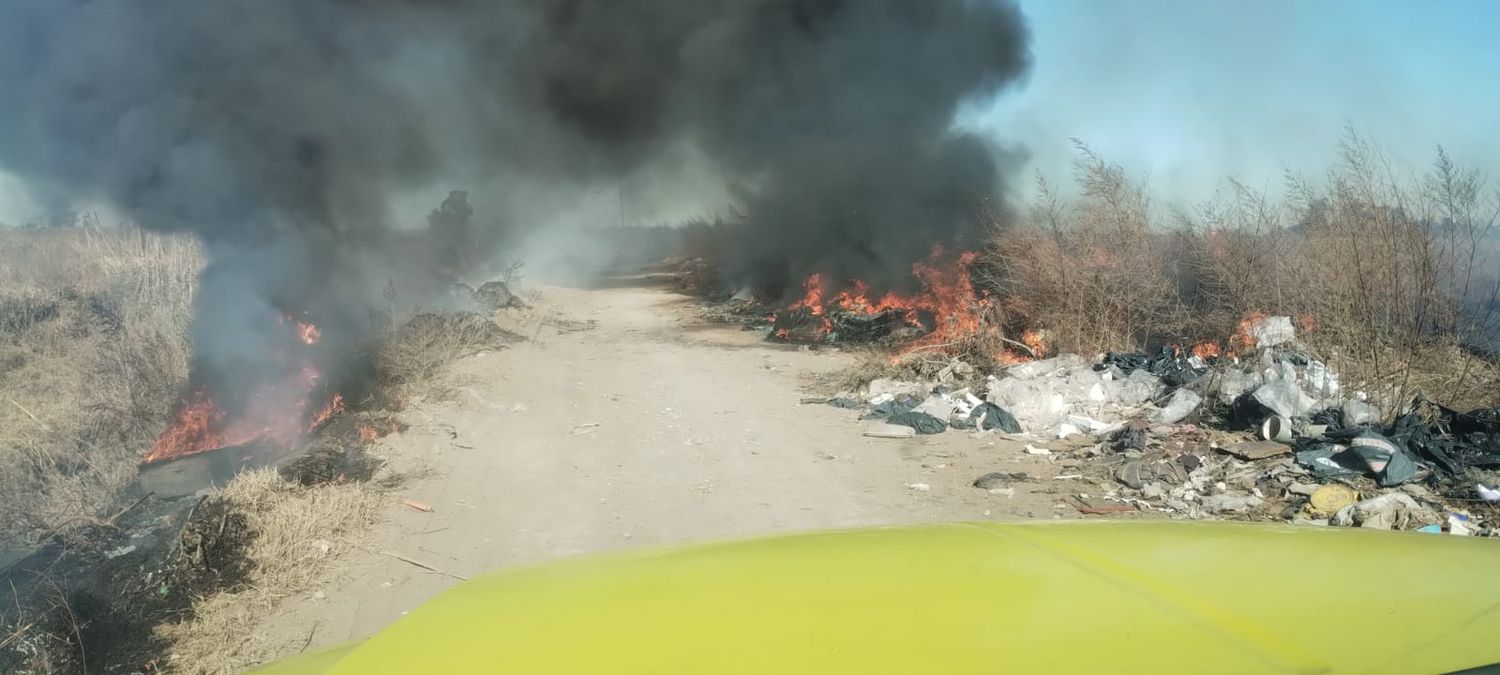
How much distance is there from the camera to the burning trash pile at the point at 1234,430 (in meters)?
5.04

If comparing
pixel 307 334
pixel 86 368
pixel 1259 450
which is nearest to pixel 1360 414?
pixel 1259 450

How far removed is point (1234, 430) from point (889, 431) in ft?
8.79

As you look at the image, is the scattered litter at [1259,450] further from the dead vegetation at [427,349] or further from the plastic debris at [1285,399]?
the dead vegetation at [427,349]

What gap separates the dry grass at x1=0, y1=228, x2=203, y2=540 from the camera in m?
5.39

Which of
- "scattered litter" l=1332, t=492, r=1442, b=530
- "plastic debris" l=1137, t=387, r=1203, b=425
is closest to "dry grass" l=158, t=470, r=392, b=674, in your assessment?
"scattered litter" l=1332, t=492, r=1442, b=530

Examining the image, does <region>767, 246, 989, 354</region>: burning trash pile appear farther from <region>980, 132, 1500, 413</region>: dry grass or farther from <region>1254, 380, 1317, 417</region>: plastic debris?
<region>1254, 380, 1317, 417</region>: plastic debris

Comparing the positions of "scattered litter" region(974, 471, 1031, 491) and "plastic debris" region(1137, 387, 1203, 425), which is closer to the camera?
"scattered litter" region(974, 471, 1031, 491)

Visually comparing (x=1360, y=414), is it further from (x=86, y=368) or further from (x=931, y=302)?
(x=86, y=368)

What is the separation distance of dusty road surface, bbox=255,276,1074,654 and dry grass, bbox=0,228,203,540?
191 centimetres

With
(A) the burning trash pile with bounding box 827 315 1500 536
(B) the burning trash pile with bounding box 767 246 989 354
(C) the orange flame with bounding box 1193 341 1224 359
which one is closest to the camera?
(A) the burning trash pile with bounding box 827 315 1500 536

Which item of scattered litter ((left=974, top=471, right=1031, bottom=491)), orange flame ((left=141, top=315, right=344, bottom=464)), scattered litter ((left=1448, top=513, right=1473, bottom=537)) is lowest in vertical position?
scattered litter ((left=974, top=471, right=1031, bottom=491))

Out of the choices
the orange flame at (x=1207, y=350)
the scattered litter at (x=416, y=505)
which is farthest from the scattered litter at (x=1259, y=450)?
the scattered litter at (x=416, y=505)

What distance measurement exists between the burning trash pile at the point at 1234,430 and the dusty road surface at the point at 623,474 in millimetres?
520

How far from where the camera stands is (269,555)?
14.1 feet
